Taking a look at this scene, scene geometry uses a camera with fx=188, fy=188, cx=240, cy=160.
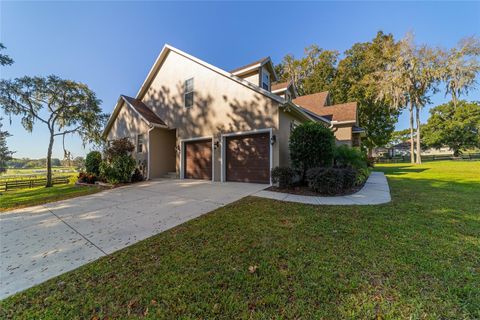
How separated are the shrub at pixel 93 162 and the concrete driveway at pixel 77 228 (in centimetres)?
657

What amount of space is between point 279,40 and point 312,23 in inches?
171

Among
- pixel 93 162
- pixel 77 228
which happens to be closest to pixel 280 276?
pixel 77 228

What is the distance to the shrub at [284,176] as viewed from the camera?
7.59 meters

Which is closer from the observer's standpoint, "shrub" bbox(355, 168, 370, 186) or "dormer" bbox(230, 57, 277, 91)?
"shrub" bbox(355, 168, 370, 186)

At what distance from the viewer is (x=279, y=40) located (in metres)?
16.4

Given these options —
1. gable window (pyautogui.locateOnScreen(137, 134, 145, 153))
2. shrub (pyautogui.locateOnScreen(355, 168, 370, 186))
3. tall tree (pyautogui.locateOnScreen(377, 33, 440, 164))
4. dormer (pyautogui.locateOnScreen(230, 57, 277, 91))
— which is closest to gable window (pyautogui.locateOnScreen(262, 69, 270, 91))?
dormer (pyautogui.locateOnScreen(230, 57, 277, 91))

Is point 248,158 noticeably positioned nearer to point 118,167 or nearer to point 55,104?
point 118,167

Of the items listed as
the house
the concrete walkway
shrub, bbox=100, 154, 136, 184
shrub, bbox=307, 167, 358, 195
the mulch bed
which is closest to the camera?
the concrete walkway

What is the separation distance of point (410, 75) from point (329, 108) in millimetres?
13447

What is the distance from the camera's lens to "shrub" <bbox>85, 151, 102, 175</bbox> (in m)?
12.2

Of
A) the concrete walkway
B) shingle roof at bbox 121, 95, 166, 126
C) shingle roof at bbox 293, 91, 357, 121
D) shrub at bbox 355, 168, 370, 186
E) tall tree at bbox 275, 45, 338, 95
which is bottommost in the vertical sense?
the concrete walkway

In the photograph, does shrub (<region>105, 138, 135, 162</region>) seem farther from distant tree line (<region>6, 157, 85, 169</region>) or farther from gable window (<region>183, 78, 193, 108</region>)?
distant tree line (<region>6, 157, 85, 169</region>)

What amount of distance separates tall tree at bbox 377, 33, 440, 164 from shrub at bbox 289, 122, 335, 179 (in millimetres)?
21216

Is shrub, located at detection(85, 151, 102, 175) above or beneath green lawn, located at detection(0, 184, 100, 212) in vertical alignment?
above
